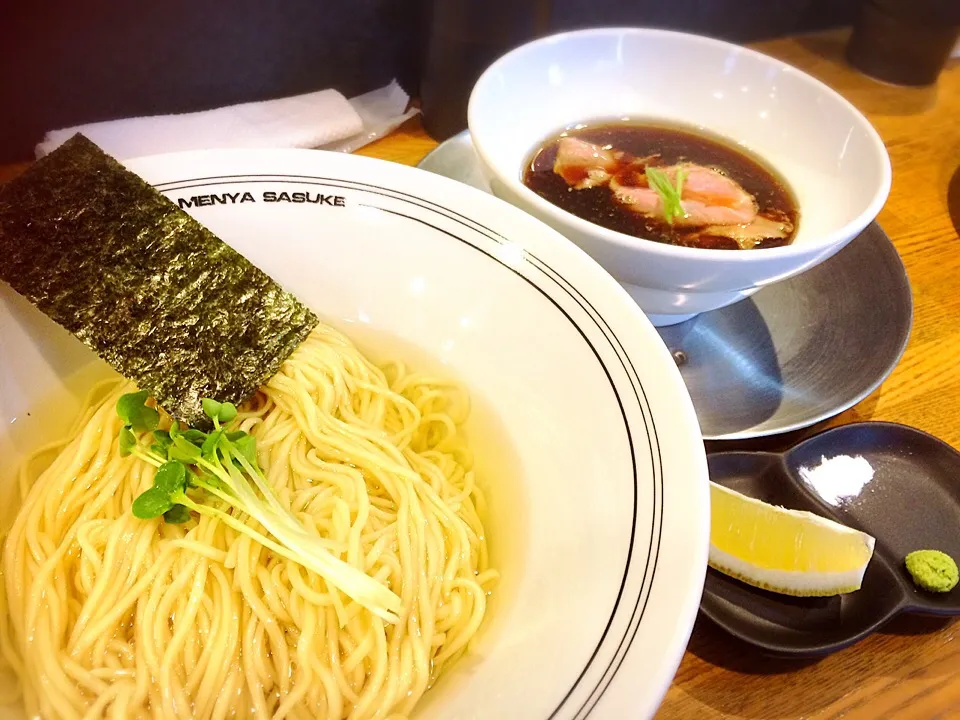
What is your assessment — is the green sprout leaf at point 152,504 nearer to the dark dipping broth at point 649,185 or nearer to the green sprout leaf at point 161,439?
the green sprout leaf at point 161,439

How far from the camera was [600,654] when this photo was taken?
2.37ft

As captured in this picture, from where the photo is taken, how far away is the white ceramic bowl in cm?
112

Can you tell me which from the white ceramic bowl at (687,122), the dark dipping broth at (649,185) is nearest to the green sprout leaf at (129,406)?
the white ceramic bowl at (687,122)

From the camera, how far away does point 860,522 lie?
116 cm

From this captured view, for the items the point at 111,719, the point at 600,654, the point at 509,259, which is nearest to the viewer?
the point at 600,654

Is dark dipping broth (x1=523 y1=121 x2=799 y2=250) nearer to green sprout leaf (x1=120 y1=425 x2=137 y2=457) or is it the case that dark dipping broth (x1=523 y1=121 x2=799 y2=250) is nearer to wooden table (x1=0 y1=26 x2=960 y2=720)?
wooden table (x1=0 y1=26 x2=960 y2=720)

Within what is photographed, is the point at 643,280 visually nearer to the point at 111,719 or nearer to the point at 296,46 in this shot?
the point at 111,719

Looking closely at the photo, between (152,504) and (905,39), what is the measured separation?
2.57 metres

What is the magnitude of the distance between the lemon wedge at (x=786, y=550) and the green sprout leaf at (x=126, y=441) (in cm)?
87

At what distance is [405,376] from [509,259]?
12.7 inches

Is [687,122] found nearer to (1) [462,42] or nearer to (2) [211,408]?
(1) [462,42]

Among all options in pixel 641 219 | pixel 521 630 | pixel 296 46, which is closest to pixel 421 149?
pixel 296 46

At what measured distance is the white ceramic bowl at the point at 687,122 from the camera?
1.12 m

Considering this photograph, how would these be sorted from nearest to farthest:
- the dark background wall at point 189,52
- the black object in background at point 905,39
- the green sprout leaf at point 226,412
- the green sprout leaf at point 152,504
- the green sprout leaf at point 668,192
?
1. the green sprout leaf at point 152,504
2. the green sprout leaf at point 226,412
3. the green sprout leaf at point 668,192
4. the dark background wall at point 189,52
5. the black object in background at point 905,39
